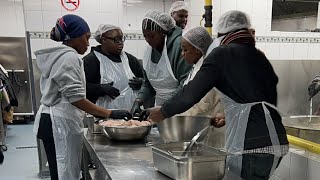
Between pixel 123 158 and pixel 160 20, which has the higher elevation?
pixel 160 20

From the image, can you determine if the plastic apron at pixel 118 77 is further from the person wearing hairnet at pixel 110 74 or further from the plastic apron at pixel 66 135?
the plastic apron at pixel 66 135

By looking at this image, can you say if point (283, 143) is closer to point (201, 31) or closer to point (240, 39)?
point (240, 39)

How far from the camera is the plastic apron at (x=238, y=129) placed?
1.21 meters

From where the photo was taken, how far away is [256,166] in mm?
1219

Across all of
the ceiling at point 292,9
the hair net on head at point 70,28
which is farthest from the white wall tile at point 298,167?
the ceiling at point 292,9

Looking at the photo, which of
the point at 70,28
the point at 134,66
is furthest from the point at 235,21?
the point at 134,66

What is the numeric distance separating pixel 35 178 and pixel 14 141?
5.16ft

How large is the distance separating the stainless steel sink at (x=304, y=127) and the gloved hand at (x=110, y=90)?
43.7 inches

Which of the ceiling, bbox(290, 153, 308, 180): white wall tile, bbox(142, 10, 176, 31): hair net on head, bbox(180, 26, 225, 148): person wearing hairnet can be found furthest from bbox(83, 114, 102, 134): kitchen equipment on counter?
the ceiling

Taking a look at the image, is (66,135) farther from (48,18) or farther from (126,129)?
(48,18)

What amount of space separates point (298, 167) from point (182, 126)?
1.89ft

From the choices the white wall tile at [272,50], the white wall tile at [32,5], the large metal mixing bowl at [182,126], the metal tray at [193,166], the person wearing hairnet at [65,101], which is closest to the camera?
the metal tray at [193,166]

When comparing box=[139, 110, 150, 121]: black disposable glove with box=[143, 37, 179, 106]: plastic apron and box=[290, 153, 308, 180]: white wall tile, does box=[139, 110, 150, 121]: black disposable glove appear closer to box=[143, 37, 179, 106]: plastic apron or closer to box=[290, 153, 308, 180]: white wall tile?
box=[143, 37, 179, 106]: plastic apron

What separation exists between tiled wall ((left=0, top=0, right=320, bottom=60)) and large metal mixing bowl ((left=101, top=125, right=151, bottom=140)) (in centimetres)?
184
